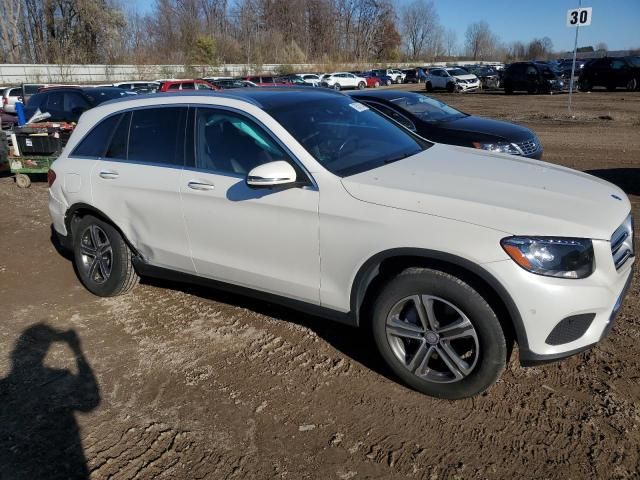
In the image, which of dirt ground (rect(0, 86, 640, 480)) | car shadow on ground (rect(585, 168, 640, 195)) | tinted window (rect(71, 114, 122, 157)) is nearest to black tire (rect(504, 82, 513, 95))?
car shadow on ground (rect(585, 168, 640, 195))

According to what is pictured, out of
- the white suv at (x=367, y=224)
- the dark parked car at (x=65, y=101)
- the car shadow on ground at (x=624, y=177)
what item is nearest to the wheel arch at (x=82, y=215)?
the white suv at (x=367, y=224)

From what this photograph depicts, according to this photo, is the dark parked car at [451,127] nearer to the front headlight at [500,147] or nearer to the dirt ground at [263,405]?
the front headlight at [500,147]

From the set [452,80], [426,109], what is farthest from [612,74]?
[426,109]

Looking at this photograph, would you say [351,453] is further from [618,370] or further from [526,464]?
[618,370]

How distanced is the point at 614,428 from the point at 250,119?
2844 millimetres

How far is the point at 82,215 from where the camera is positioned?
15.8 ft

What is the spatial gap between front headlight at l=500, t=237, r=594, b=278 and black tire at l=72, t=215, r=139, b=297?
3233mm

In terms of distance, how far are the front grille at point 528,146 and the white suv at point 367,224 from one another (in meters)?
3.60

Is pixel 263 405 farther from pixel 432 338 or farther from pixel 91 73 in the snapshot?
pixel 91 73

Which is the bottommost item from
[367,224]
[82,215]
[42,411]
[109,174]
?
[42,411]

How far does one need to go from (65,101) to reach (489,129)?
10948mm

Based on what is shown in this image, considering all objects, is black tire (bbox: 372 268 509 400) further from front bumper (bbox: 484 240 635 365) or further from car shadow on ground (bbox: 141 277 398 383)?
car shadow on ground (bbox: 141 277 398 383)

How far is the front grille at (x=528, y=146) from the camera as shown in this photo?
24.0ft

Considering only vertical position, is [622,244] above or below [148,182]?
below
